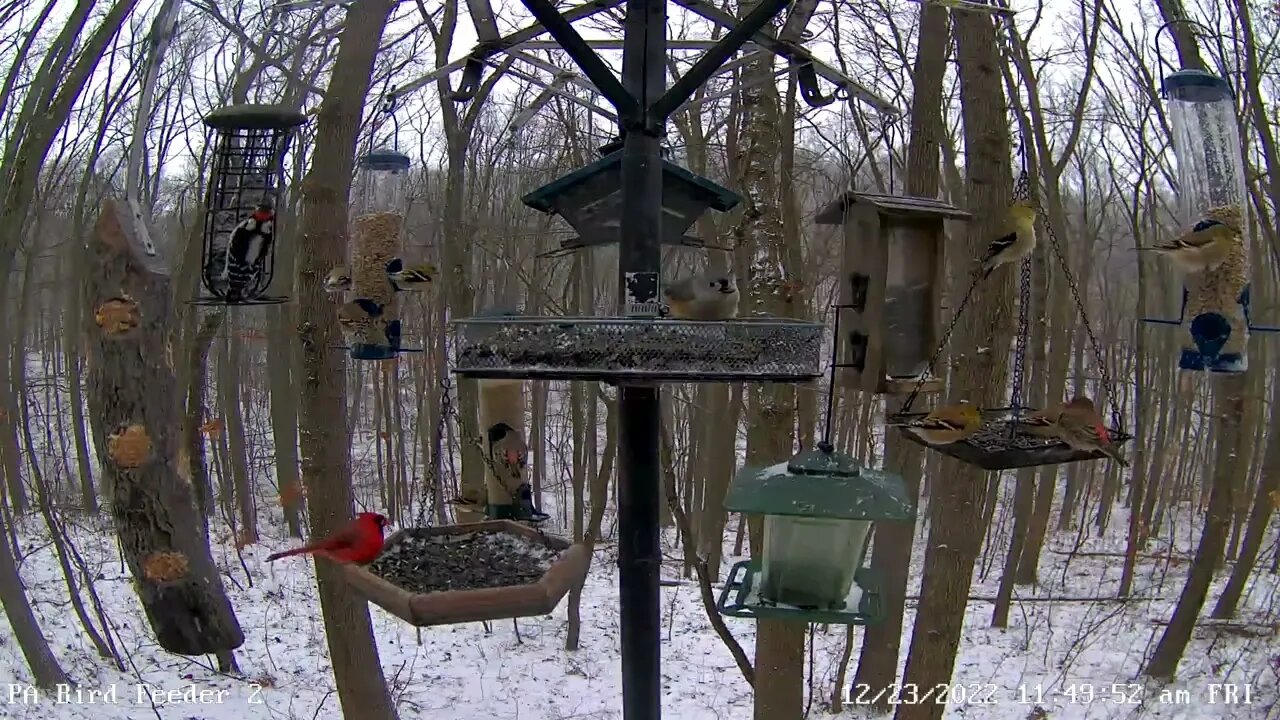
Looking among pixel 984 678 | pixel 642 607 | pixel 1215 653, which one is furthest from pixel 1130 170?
pixel 642 607

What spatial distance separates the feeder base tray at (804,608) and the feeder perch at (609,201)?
115 centimetres

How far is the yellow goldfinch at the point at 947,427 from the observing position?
9.11 feet

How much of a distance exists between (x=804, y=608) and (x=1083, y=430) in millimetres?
1043

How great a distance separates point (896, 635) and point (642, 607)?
16.6 feet

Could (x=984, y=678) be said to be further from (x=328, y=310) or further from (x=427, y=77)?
(x=427, y=77)

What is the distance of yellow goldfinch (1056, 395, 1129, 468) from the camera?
2.73 meters

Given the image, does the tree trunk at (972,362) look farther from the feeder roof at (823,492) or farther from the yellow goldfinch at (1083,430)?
the feeder roof at (823,492)

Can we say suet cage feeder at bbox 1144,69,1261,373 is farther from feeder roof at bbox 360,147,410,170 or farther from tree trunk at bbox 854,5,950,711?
feeder roof at bbox 360,147,410,170

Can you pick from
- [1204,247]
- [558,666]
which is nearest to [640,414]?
[1204,247]

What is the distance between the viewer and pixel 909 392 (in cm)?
318

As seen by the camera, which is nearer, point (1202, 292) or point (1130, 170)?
point (1202, 292)

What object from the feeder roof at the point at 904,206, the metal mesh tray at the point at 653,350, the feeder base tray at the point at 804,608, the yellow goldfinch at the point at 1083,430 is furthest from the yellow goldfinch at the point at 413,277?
the yellow goldfinch at the point at 1083,430

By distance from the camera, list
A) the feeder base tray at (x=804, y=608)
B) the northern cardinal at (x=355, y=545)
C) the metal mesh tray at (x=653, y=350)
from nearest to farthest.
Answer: the metal mesh tray at (x=653, y=350) < the feeder base tray at (x=804, y=608) < the northern cardinal at (x=355, y=545)

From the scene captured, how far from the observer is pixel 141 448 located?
340 cm
